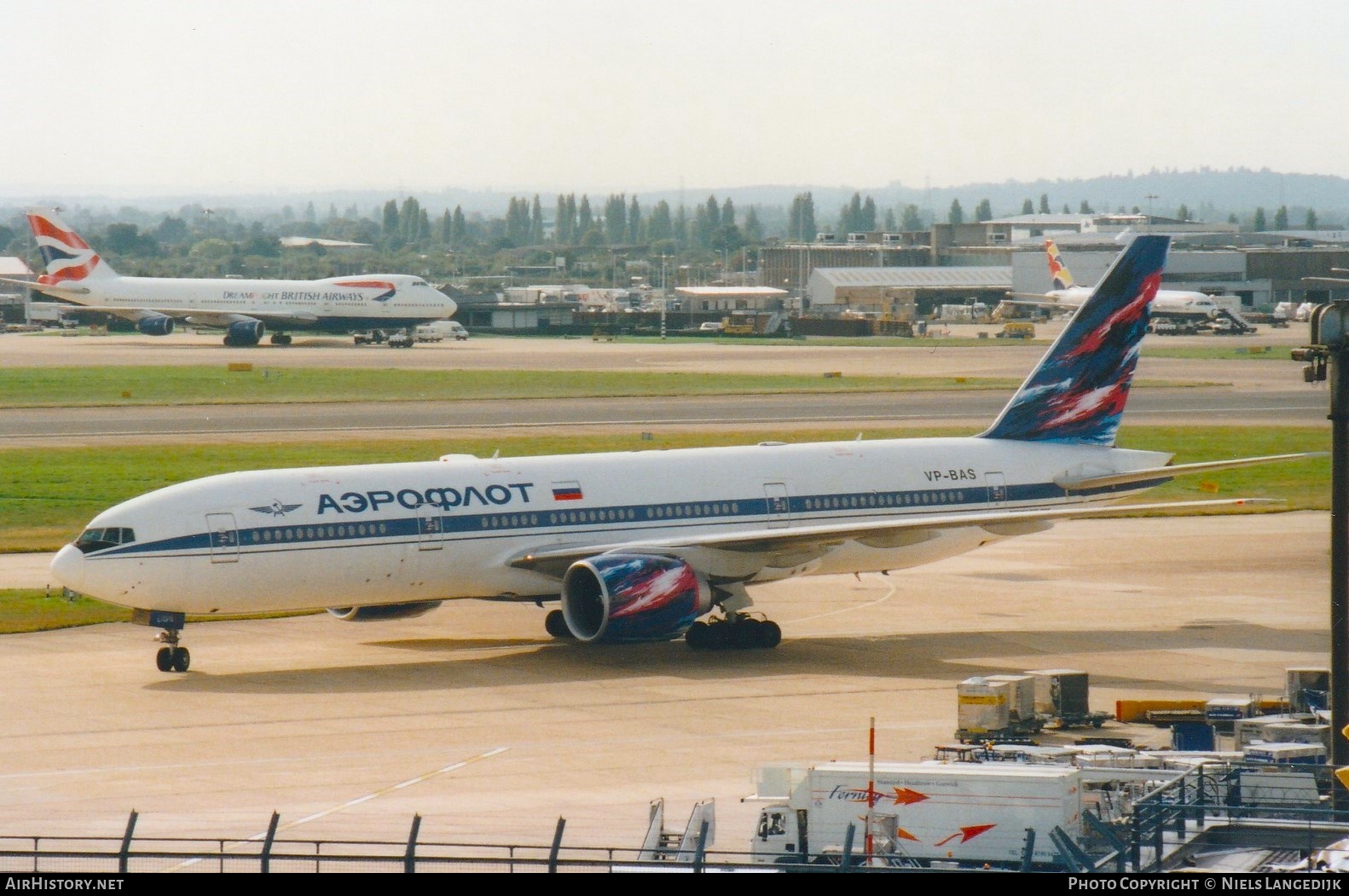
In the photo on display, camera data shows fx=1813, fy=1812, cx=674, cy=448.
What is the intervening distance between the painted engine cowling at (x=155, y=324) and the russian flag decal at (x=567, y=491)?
123 meters

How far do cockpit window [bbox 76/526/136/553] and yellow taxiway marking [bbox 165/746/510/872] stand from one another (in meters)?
10.2

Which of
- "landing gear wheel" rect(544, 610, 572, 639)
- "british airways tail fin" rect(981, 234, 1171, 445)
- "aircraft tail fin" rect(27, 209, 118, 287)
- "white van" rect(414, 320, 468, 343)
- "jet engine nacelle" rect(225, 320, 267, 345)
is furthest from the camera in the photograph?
"white van" rect(414, 320, 468, 343)

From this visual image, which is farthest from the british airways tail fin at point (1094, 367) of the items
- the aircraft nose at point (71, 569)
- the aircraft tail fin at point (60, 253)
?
the aircraft tail fin at point (60, 253)

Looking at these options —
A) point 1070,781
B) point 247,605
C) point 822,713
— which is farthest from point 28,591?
point 1070,781

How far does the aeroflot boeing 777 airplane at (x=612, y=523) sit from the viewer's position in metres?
36.8

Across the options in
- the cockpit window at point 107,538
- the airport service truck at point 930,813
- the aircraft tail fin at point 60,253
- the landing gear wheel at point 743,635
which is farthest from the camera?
the aircraft tail fin at point 60,253

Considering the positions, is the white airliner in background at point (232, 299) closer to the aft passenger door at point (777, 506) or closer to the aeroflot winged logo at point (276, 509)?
the aft passenger door at point (777, 506)

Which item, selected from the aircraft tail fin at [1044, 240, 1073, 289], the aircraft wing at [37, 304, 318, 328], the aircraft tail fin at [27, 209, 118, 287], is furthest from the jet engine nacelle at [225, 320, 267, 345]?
the aircraft tail fin at [1044, 240, 1073, 289]

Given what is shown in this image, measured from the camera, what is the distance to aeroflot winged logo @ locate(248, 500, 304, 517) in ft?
122

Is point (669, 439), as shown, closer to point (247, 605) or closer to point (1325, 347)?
point (247, 605)

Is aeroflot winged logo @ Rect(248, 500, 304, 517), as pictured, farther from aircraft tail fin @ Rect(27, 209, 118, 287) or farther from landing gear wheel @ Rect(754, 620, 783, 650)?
aircraft tail fin @ Rect(27, 209, 118, 287)

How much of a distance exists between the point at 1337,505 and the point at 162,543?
22211 mm

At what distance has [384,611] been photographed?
4122 centimetres

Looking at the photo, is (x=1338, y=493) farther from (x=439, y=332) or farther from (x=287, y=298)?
(x=439, y=332)
